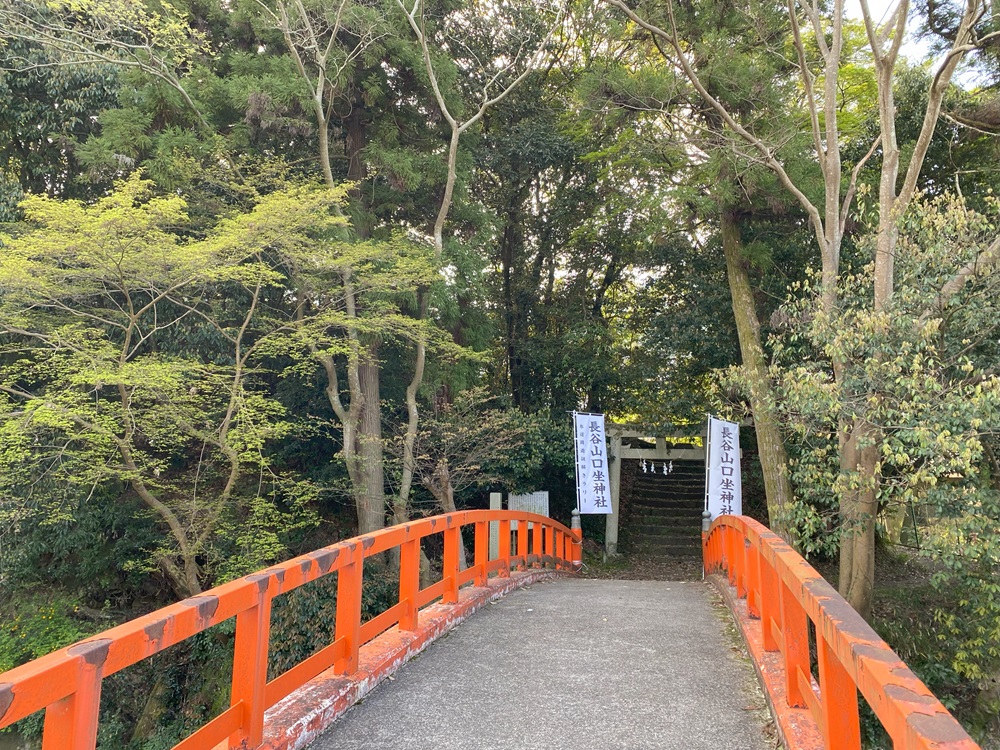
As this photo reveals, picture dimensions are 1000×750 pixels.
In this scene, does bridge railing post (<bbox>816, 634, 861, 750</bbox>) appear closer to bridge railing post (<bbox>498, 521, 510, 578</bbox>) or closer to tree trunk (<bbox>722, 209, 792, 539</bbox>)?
bridge railing post (<bbox>498, 521, 510, 578</bbox>)

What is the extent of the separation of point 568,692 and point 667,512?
14275 millimetres

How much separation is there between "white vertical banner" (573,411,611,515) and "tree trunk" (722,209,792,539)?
11.0ft

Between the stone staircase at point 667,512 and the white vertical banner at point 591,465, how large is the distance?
9.72ft

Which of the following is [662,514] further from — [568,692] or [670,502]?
[568,692]

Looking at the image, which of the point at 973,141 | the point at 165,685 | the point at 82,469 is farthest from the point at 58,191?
the point at 973,141

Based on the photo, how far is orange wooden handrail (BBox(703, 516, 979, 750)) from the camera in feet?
4.69

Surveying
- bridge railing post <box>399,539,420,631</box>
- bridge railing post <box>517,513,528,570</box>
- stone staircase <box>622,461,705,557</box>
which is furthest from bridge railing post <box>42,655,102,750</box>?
stone staircase <box>622,461,705,557</box>

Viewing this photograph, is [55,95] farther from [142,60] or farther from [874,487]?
[874,487]

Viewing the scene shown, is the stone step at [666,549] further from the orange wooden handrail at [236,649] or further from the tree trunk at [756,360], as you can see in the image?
the orange wooden handrail at [236,649]

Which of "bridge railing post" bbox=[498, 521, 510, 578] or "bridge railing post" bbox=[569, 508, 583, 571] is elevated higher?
"bridge railing post" bbox=[498, 521, 510, 578]

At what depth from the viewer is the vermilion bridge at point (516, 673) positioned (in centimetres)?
167

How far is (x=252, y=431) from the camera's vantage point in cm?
838

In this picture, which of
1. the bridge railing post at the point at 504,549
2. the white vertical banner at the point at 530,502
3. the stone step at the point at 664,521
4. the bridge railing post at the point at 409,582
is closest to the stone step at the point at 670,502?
the stone step at the point at 664,521

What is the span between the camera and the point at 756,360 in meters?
10.4
